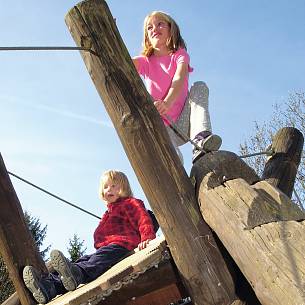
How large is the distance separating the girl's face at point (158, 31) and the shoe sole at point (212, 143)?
1.18 metres

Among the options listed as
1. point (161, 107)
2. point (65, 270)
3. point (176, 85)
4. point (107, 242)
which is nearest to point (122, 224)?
point (107, 242)

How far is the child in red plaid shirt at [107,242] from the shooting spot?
2.70m

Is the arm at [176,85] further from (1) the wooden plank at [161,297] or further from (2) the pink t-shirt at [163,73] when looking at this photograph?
(1) the wooden plank at [161,297]

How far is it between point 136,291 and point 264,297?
29.6 inches

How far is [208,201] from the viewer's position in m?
2.15

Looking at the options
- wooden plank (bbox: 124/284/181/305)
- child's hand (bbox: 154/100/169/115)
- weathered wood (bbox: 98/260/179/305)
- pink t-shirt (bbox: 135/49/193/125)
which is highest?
pink t-shirt (bbox: 135/49/193/125)

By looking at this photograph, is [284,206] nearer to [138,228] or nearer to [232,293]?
[232,293]

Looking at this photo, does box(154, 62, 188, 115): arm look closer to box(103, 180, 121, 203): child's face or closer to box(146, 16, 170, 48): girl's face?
box(146, 16, 170, 48): girl's face

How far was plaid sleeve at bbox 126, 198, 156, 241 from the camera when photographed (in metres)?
2.88

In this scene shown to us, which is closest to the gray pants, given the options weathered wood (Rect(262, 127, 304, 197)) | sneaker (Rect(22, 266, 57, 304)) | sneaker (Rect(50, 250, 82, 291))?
weathered wood (Rect(262, 127, 304, 197))

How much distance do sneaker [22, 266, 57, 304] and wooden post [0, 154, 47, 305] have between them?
0.49 metres

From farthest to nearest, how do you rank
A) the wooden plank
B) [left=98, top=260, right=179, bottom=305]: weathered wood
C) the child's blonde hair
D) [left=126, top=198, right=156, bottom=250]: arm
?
the child's blonde hair → [left=126, top=198, right=156, bottom=250]: arm → the wooden plank → [left=98, top=260, right=179, bottom=305]: weathered wood

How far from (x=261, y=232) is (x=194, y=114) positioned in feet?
5.19

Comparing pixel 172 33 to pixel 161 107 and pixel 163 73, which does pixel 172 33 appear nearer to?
pixel 163 73
